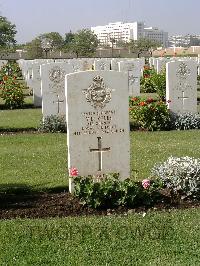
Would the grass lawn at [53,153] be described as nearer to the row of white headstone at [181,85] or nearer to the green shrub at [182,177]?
the green shrub at [182,177]

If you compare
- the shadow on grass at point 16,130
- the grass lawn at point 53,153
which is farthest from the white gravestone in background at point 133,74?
the grass lawn at point 53,153

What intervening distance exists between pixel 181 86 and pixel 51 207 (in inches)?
306

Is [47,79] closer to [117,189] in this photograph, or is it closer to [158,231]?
[117,189]

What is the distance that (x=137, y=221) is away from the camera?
602 centimetres

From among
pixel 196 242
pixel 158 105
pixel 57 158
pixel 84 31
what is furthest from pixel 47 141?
pixel 84 31

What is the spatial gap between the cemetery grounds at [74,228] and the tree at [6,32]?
77954mm

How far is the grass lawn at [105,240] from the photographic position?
16.5 feet

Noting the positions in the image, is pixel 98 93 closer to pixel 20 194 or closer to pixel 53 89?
pixel 20 194

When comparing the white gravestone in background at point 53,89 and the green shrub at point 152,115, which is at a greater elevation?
the white gravestone in background at point 53,89

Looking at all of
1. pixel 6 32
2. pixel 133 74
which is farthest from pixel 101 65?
pixel 6 32

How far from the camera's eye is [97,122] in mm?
7199

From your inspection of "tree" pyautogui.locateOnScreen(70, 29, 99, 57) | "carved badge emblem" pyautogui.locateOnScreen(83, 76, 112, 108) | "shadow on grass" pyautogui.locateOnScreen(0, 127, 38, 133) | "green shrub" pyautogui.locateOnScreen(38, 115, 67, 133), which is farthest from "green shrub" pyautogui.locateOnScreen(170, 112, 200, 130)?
"tree" pyautogui.locateOnScreen(70, 29, 99, 57)

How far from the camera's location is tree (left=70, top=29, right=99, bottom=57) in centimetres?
7044

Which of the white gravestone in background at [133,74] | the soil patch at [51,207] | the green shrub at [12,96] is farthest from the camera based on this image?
the white gravestone in background at [133,74]
